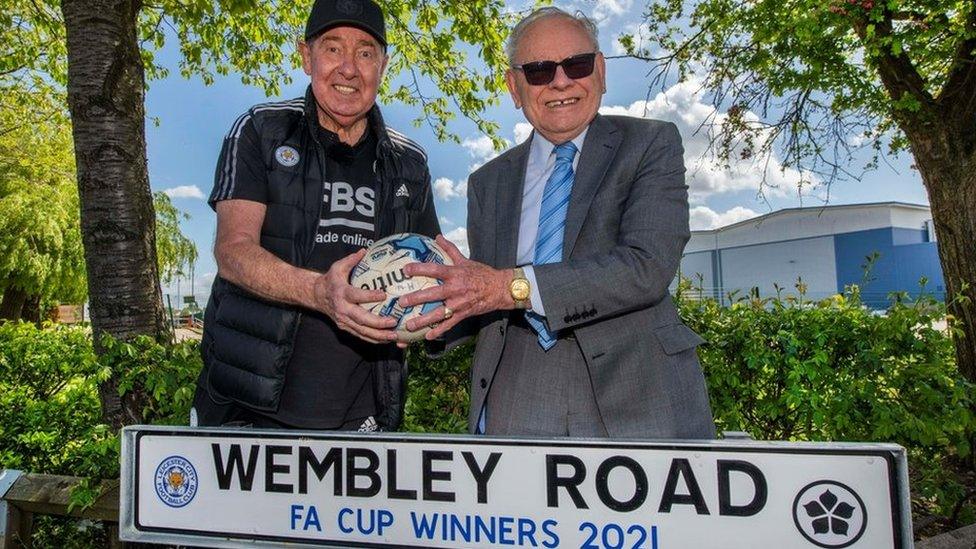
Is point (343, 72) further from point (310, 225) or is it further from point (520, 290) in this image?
point (520, 290)

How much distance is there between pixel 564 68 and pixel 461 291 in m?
0.90

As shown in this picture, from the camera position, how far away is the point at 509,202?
2.30 meters

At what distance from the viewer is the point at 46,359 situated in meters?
5.54

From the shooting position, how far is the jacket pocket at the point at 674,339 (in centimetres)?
204

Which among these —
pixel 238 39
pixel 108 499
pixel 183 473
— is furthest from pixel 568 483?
pixel 238 39

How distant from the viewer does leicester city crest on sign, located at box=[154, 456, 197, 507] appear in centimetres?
197

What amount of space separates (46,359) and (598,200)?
5476mm

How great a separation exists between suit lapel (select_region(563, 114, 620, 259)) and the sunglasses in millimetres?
181

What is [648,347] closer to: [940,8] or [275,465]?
[275,465]

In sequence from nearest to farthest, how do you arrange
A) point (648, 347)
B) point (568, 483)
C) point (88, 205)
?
point (568, 483), point (648, 347), point (88, 205)

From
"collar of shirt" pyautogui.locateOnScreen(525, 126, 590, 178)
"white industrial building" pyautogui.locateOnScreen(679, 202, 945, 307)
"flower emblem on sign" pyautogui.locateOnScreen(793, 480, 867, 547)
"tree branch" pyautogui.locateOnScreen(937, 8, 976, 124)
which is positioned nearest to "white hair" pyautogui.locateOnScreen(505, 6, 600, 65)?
"collar of shirt" pyautogui.locateOnScreen(525, 126, 590, 178)

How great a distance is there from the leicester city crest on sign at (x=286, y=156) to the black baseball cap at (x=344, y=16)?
0.48m

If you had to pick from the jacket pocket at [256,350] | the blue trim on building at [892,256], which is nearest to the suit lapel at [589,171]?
the jacket pocket at [256,350]

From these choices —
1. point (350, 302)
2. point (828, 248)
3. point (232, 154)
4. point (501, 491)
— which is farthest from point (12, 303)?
point (828, 248)
